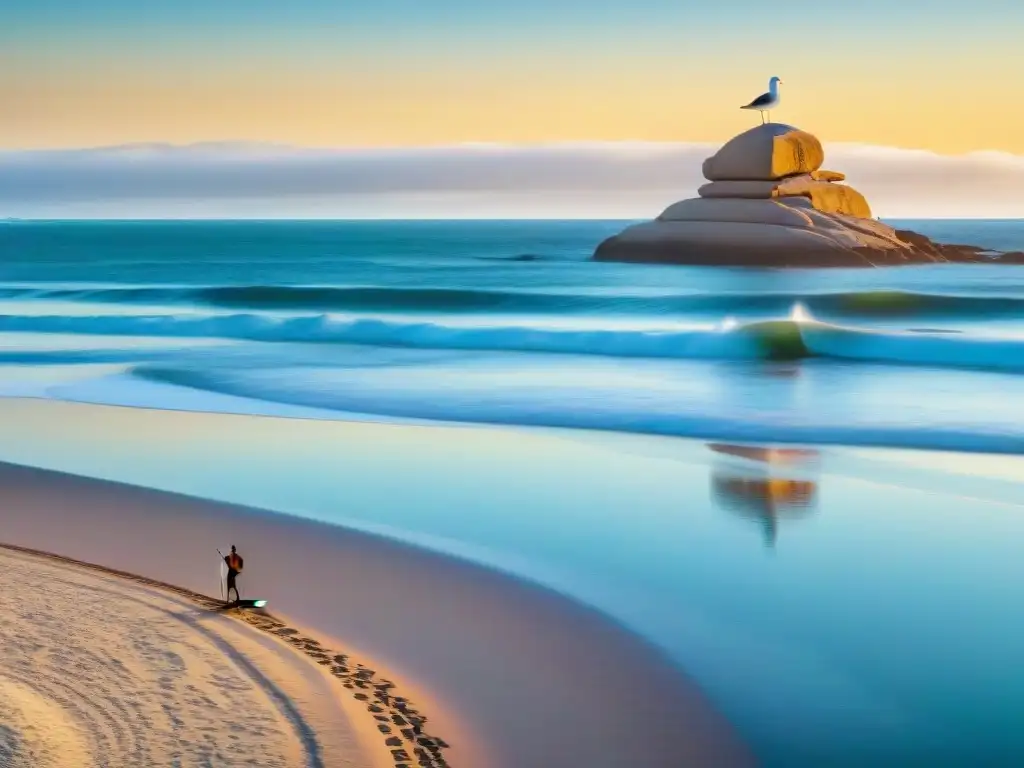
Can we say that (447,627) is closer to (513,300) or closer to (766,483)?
(766,483)

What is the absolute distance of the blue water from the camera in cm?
735

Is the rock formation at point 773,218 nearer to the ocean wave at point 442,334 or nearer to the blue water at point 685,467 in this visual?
the blue water at point 685,467

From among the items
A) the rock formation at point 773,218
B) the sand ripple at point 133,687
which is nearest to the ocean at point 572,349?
the rock formation at point 773,218

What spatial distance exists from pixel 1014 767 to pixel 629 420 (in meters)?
11.6

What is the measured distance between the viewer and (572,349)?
3011cm

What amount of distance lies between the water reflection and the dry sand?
14.8ft

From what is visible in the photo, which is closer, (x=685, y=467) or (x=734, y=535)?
(x=734, y=535)

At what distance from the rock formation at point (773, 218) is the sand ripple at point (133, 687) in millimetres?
50678

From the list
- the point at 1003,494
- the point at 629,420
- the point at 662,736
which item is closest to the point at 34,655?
the point at 662,736

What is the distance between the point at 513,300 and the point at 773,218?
1662 centimetres

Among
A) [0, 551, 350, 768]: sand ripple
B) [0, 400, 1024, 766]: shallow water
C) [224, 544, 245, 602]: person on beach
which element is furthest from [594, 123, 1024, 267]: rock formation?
[0, 551, 350, 768]: sand ripple

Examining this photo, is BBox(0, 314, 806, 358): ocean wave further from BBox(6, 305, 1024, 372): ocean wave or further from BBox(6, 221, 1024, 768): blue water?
BBox(6, 221, 1024, 768): blue water

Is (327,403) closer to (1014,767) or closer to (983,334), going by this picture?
(1014,767)

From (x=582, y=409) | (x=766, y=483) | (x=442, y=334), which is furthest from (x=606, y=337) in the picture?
(x=766, y=483)
